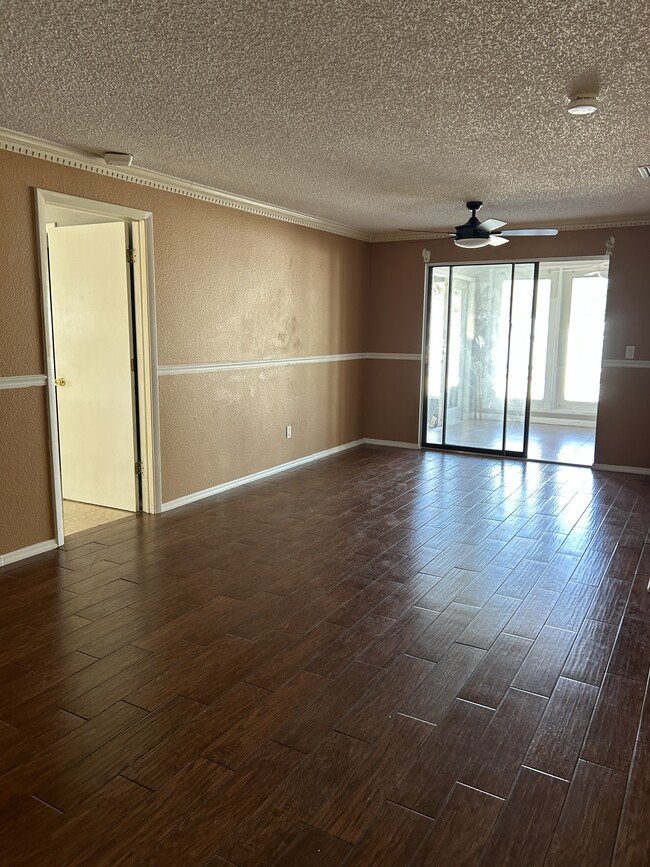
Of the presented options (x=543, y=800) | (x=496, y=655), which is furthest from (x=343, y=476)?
(x=543, y=800)

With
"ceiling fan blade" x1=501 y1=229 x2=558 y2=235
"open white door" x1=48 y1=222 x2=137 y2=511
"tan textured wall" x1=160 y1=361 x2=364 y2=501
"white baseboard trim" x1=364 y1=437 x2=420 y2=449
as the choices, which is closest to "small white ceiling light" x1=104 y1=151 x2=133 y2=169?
"open white door" x1=48 y1=222 x2=137 y2=511

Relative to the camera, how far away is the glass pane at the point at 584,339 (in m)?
9.86

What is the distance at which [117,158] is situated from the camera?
4090mm

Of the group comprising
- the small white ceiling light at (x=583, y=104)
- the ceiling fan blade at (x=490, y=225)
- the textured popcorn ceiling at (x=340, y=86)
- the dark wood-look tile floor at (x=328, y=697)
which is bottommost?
the dark wood-look tile floor at (x=328, y=697)

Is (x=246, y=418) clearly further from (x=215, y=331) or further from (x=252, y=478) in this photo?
(x=215, y=331)

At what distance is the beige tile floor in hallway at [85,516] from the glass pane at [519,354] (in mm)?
4442

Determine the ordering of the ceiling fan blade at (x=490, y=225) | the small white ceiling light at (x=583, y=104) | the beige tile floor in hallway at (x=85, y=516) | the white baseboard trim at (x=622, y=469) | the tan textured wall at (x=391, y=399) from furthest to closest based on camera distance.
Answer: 1. the tan textured wall at (x=391, y=399)
2. the white baseboard trim at (x=622, y=469)
3. the ceiling fan blade at (x=490, y=225)
4. the beige tile floor in hallway at (x=85, y=516)
5. the small white ceiling light at (x=583, y=104)

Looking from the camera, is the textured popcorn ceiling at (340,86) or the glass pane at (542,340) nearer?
the textured popcorn ceiling at (340,86)

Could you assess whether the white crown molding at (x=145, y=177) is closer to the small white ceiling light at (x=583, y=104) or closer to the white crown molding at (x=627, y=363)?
the small white ceiling light at (x=583, y=104)

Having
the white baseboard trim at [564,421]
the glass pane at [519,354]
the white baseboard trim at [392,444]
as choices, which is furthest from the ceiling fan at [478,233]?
the white baseboard trim at [564,421]

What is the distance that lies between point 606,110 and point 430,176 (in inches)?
63.4

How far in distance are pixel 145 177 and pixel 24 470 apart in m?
2.23

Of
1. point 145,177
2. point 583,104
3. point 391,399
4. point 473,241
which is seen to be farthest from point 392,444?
point 583,104

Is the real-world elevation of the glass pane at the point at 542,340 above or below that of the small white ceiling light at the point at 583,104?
below
